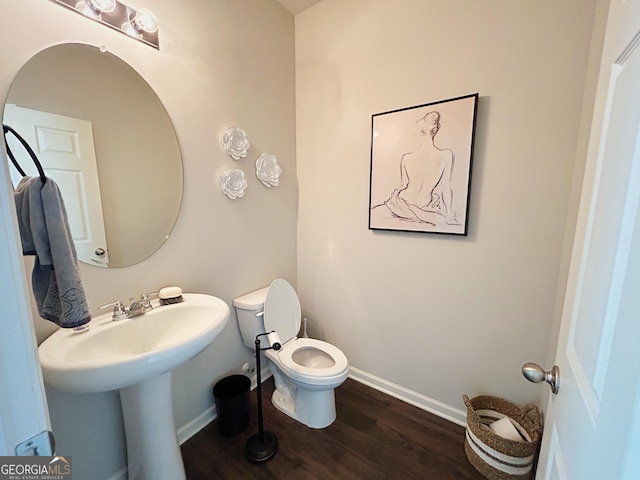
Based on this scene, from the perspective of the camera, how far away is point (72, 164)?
3.59 ft

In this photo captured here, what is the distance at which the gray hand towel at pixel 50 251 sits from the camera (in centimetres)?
78

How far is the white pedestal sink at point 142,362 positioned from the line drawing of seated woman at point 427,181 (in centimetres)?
120

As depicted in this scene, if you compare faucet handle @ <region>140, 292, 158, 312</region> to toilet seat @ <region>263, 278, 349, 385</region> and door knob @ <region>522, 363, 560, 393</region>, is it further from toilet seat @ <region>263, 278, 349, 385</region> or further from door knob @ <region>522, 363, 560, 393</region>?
door knob @ <region>522, 363, 560, 393</region>

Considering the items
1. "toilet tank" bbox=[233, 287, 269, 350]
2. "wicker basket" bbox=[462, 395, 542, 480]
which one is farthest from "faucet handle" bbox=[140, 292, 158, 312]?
"wicker basket" bbox=[462, 395, 542, 480]

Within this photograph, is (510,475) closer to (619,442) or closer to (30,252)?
(619,442)

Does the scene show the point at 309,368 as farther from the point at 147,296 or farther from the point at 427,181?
the point at 427,181

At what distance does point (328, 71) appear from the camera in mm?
1876

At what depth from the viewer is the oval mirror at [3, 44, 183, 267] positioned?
3.25 feet

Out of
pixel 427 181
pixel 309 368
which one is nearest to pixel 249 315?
pixel 309 368

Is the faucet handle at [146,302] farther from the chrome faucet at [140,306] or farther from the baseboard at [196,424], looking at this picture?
the baseboard at [196,424]

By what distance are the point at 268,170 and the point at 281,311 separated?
0.96 m

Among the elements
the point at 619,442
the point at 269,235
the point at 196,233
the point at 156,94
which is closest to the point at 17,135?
the point at 156,94

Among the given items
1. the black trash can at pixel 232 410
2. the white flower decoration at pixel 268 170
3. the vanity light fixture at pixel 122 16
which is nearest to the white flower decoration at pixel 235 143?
the white flower decoration at pixel 268 170

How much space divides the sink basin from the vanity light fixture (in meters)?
1.21
